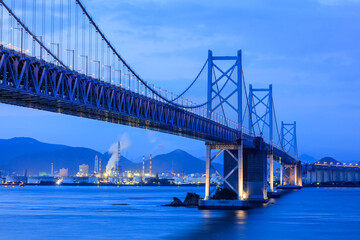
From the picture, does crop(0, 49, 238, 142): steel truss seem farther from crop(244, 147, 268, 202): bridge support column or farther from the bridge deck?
crop(244, 147, 268, 202): bridge support column

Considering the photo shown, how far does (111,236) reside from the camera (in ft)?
133

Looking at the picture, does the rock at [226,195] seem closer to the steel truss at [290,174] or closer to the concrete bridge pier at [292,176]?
the steel truss at [290,174]

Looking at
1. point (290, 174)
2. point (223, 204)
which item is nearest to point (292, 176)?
point (290, 174)

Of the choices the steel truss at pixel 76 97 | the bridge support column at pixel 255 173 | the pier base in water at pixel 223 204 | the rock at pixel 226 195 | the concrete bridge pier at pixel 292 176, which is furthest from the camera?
the concrete bridge pier at pixel 292 176

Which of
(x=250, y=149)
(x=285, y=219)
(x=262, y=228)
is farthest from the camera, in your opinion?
(x=250, y=149)

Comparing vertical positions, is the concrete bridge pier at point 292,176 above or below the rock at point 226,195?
above

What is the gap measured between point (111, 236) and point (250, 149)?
111ft

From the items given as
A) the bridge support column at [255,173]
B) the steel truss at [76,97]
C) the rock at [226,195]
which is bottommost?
the rock at [226,195]

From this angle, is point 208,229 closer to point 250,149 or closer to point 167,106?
point 167,106

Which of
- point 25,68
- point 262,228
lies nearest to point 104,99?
point 25,68

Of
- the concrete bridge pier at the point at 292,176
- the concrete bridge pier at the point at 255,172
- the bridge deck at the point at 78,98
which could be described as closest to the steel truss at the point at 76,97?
the bridge deck at the point at 78,98

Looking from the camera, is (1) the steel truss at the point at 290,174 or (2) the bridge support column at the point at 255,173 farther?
(1) the steel truss at the point at 290,174

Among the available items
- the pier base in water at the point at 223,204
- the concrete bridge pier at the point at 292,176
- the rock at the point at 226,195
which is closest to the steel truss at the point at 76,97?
the pier base in water at the point at 223,204

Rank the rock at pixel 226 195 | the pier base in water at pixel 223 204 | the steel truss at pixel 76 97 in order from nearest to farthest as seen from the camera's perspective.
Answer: the steel truss at pixel 76 97, the pier base in water at pixel 223 204, the rock at pixel 226 195
